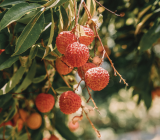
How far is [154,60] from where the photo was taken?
52.8 inches

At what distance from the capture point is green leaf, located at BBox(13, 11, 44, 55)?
17.4 inches

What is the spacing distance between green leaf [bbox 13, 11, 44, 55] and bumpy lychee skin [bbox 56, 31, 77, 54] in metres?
0.06

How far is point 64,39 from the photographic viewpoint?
1.61 ft

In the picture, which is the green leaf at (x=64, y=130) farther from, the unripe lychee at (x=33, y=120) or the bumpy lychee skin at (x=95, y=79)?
the bumpy lychee skin at (x=95, y=79)

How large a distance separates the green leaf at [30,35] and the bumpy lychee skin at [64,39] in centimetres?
6

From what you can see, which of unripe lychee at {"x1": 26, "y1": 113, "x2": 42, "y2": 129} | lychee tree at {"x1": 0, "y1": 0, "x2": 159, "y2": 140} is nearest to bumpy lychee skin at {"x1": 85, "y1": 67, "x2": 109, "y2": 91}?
lychee tree at {"x1": 0, "y1": 0, "x2": 159, "y2": 140}

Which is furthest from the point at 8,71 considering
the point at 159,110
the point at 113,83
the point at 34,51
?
the point at 159,110

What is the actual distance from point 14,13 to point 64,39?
150 mm

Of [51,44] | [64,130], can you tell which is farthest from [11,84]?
[64,130]

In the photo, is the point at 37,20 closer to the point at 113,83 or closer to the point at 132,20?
the point at 132,20

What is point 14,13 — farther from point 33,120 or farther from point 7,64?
point 33,120

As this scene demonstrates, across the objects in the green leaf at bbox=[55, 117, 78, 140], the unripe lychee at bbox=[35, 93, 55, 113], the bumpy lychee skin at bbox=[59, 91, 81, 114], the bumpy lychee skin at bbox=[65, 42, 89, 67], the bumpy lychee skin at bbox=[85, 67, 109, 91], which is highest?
the bumpy lychee skin at bbox=[65, 42, 89, 67]

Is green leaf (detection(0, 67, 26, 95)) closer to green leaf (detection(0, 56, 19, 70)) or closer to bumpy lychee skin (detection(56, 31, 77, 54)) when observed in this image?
green leaf (detection(0, 56, 19, 70))

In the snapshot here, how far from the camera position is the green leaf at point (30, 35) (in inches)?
17.4
